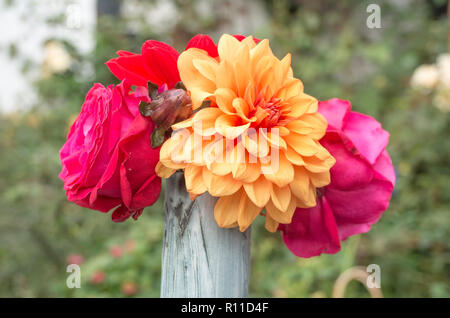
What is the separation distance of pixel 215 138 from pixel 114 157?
0.37 feet

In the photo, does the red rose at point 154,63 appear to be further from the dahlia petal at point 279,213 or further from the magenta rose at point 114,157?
the dahlia petal at point 279,213

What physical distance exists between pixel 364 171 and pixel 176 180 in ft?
0.76

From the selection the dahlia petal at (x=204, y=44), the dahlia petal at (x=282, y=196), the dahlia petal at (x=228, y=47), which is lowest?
the dahlia petal at (x=282, y=196)

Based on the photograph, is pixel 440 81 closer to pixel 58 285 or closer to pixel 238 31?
pixel 238 31

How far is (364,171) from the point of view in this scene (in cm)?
50

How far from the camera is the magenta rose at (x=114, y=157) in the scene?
447 millimetres

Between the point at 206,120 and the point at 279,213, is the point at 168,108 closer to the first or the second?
the point at 206,120

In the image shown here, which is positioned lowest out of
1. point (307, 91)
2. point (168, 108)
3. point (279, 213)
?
point (279, 213)

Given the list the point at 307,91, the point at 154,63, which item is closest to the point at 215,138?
the point at 154,63

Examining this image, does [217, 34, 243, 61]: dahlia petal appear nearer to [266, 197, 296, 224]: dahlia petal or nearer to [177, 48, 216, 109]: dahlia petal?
[177, 48, 216, 109]: dahlia petal

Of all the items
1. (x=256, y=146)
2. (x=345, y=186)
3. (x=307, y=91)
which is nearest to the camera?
(x=256, y=146)

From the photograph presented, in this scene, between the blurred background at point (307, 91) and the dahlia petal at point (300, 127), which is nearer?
the dahlia petal at point (300, 127)

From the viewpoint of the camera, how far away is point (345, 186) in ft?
1.68

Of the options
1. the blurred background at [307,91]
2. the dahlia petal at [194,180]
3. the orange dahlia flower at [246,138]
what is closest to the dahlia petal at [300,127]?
the orange dahlia flower at [246,138]
